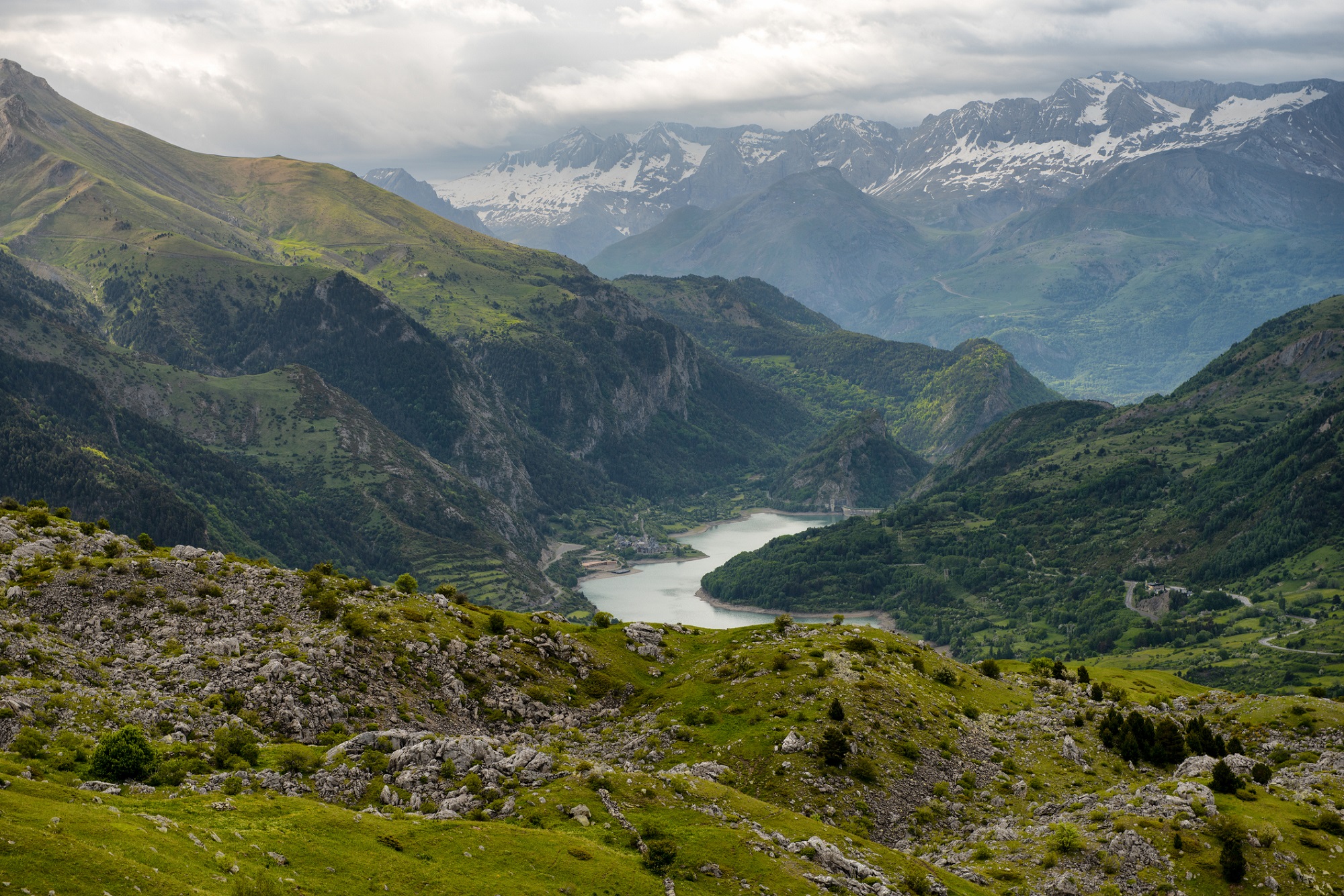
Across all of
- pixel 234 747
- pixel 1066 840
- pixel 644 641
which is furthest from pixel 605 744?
pixel 1066 840

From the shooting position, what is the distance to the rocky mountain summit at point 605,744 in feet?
164

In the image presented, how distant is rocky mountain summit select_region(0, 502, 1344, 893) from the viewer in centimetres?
4994

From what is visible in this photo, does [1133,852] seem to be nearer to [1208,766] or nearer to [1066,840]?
[1066,840]

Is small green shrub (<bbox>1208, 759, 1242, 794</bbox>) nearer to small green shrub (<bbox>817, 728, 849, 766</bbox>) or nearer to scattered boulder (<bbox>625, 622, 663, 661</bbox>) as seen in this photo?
small green shrub (<bbox>817, 728, 849, 766</bbox>)

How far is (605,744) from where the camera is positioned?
234 ft

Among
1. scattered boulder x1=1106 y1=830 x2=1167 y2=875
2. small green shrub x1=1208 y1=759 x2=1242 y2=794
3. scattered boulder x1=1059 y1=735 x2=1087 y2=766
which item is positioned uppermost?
small green shrub x1=1208 y1=759 x2=1242 y2=794

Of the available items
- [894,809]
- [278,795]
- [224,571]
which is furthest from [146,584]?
[894,809]

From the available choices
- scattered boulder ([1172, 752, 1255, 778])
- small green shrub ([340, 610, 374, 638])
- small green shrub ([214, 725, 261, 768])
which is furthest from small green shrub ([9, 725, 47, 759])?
scattered boulder ([1172, 752, 1255, 778])

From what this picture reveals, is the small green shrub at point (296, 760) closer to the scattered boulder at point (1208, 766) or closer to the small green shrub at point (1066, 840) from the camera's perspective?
the small green shrub at point (1066, 840)

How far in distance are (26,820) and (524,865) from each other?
1980 centimetres

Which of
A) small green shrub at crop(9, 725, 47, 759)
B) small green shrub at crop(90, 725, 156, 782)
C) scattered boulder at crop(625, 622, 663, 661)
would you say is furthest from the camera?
scattered boulder at crop(625, 622, 663, 661)

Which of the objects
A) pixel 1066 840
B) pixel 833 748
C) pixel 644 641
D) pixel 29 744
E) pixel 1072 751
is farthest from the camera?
pixel 644 641

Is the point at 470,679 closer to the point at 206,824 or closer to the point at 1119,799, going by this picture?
the point at 206,824

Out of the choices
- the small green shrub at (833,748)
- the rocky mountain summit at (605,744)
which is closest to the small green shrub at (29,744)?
the rocky mountain summit at (605,744)
